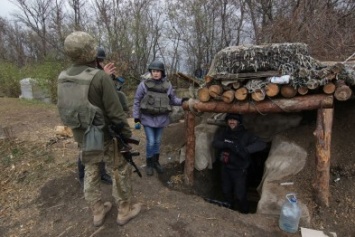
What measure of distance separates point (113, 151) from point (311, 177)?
8.73ft

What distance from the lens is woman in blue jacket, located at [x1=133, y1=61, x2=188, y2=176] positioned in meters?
4.14

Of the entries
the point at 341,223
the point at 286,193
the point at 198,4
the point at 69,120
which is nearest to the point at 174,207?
the point at 286,193

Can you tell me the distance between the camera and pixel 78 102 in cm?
273

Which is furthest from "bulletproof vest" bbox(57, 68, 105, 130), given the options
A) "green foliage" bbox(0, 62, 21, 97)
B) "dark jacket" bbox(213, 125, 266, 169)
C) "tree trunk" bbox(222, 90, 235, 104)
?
"green foliage" bbox(0, 62, 21, 97)

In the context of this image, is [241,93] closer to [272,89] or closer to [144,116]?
[272,89]

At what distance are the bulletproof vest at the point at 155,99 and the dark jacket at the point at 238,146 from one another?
946mm

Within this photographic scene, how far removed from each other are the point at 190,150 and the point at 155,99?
973 mm

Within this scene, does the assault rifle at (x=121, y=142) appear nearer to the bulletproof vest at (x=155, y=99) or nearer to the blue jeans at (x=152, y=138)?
the bulletproof vest at (x=155, y=99)

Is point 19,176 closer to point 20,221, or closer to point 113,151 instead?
point 20,221

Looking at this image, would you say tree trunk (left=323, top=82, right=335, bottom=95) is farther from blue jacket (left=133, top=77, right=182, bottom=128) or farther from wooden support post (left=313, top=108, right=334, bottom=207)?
blue jacket (left=133, top=77, right=182, bottom=128)

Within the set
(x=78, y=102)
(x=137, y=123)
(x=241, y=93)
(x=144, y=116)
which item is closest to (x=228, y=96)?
(x=241, y=93)

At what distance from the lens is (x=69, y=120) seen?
284cm

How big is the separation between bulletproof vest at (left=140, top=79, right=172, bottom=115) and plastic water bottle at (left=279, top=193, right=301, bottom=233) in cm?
199

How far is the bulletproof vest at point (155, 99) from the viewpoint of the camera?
415cm
